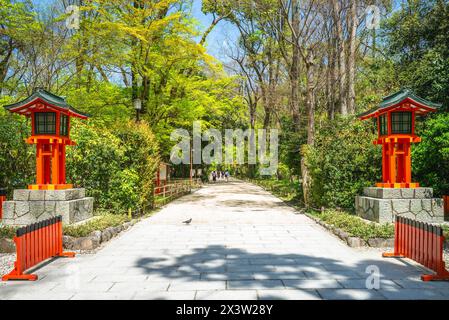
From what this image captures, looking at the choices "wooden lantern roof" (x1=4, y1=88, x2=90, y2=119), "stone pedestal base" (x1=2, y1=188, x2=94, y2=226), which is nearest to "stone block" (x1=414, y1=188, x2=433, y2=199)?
"stone pedestal base" (x1=2, y1=188, x2=94, y2=226)

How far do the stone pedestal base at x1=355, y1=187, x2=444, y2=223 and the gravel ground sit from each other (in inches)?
369

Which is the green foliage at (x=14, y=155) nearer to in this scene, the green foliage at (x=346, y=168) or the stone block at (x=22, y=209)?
the stone block at (x=22, y=209)

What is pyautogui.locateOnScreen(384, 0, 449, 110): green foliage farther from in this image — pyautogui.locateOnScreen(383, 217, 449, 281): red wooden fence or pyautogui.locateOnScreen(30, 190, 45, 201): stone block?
pyautogui.locateOnScreen(30, 190, 45, 201): stone block

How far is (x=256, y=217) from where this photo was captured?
13.8m

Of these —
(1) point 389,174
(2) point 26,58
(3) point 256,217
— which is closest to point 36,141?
(3) point 256,217

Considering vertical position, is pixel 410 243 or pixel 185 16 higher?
pixel 185 16

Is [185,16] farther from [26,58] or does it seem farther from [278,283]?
[278,283]

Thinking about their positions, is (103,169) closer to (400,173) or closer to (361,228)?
(361,228)

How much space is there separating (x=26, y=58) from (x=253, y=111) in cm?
2702

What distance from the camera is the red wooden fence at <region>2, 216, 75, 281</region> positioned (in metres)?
5.95

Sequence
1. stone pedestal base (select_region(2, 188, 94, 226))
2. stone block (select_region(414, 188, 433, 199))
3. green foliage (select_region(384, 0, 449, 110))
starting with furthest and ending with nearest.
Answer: green foliage (select_region(384, 0, 449, 110))
stone block (select_region(414, 188, 433, 199))
stone pedestal base (select_region(2, 188, 94, 226))

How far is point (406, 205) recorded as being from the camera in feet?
33.9

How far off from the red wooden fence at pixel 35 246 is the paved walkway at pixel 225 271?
24 cm
